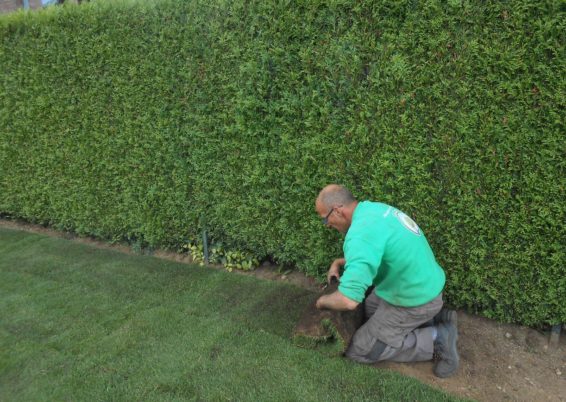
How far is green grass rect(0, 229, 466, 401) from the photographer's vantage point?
3.22 m

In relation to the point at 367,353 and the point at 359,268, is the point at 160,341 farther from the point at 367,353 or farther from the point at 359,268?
the point at 359,268

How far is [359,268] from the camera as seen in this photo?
2.85 m

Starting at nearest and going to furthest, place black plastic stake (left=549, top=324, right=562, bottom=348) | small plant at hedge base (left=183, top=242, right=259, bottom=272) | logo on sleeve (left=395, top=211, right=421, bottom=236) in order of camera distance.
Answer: logo on sleeve (left=395, top=211, right=421, bottom=236)
black plastic stake (left=549, top=324, right=562, bottom=348)
small plant at hedge base (left=183, top=242, right=259, bottom=272)

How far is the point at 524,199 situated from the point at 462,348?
1378mm

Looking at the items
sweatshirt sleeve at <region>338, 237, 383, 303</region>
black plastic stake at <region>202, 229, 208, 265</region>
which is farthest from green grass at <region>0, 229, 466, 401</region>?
sweatshirt sleeve at <region>338, 237, 383, 303</region>

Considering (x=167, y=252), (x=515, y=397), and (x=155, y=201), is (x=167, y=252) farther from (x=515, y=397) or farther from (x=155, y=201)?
(x=515, y=397)

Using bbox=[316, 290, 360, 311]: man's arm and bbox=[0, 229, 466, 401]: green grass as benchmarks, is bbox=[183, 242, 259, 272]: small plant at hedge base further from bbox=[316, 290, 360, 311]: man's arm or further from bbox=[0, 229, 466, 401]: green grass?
bbox=[316, 290, 360, 311]: man's arm

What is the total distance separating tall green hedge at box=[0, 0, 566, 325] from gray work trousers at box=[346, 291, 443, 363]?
2.19ft

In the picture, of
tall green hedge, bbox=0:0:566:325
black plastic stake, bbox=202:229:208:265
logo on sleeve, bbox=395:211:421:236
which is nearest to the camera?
logo on sleeve, bbox=395:211:421:236

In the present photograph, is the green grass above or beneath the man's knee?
beneath

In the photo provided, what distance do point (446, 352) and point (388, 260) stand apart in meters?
0.92

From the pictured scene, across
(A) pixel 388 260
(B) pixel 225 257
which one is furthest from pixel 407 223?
(B) pixel 225 257

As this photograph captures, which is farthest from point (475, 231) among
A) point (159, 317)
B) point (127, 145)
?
point (127, 145)

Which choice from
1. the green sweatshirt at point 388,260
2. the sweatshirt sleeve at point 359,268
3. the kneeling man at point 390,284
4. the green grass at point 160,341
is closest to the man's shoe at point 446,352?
the kneeling man at point 390,284
